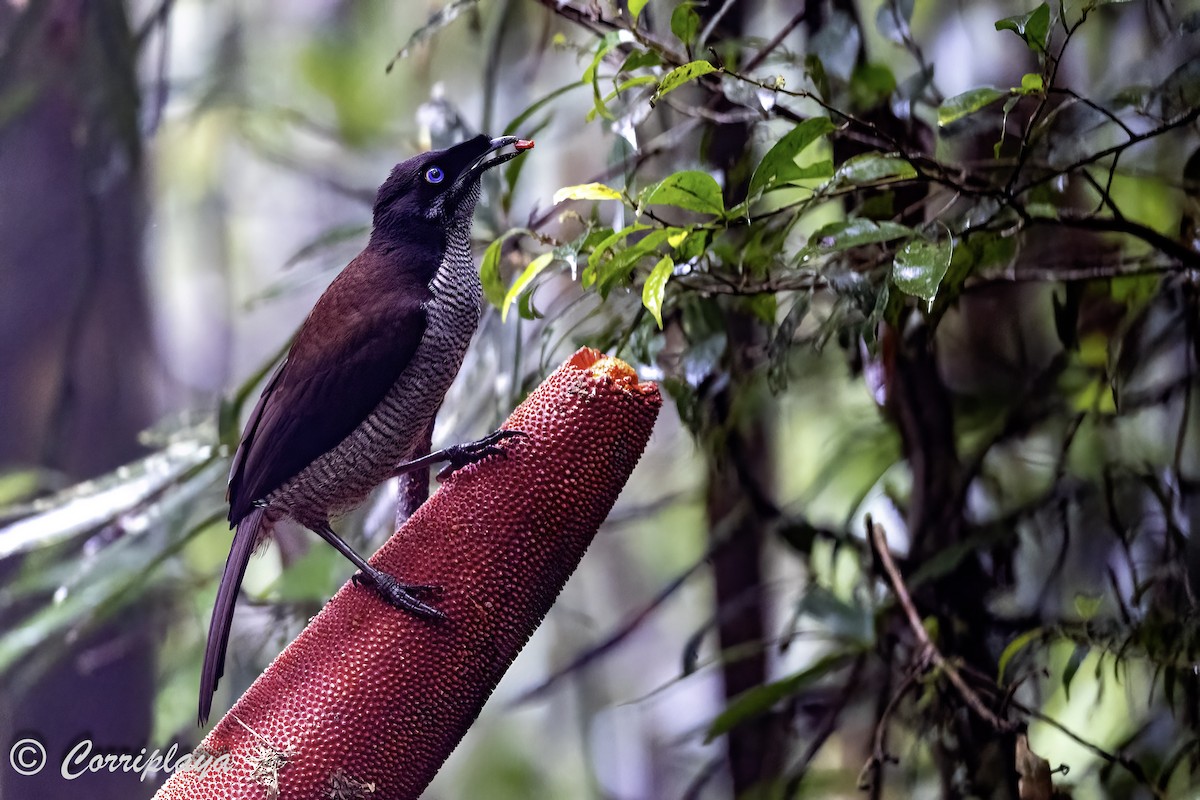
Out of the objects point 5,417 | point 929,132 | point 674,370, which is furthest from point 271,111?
point 929,132

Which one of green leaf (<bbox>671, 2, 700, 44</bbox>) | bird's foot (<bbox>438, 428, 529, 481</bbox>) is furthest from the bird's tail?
green leaf (<bbox>671, 2, 700, 44</bbox>)

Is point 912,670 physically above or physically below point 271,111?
below

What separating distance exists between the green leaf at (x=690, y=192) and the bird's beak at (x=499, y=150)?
4.0 inches

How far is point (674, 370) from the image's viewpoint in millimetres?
943

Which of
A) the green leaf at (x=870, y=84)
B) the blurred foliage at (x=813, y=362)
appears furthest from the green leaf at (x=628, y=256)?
the green leaf at (x=870, y=84)

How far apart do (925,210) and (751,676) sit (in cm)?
69

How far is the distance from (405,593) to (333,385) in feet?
0.52

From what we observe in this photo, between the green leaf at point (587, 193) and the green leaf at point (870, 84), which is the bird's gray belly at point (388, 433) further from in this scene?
the green leaf at point (870, 84)

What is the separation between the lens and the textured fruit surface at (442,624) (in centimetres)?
63

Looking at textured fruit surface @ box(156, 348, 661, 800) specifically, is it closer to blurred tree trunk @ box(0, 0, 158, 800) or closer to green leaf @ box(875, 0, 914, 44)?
blurred tree trunk @ box(0, 0, 158, 800)

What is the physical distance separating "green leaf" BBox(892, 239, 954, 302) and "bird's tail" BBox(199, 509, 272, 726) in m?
0.45

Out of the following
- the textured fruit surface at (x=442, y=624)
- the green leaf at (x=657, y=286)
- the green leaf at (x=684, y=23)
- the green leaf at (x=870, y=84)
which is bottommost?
the textured fruit surface at (x=442, y=624)

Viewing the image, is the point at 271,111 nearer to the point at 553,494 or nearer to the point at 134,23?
the point at 134,23

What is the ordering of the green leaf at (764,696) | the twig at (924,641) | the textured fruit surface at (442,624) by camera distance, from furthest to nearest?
the green leaf at (764,696), the twig at (924,641), the textured fruit surface at (442,624)
